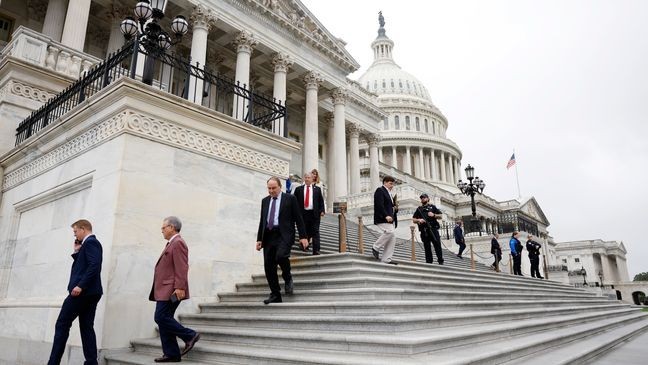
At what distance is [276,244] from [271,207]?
0.59m

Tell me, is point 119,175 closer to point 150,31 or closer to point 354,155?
point 150,31

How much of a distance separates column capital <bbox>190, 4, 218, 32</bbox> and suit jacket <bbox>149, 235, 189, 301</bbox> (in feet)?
64.8

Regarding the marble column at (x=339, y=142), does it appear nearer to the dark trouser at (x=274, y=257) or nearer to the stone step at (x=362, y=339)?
the dark trouser at (x=274, y=257)

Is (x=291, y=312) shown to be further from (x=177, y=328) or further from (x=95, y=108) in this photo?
(x=95, y=108)

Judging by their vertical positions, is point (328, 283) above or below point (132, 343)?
above

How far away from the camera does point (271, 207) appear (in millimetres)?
6383

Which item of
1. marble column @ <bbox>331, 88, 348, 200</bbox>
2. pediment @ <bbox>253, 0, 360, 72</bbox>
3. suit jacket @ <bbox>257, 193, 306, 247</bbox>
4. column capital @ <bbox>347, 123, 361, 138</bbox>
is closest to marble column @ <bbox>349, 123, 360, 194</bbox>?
column capital @ <bbox>347, 123, 361, 138</bbox>

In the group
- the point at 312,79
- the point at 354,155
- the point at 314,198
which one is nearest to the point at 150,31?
the point at 314,198

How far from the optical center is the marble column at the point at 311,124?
26.9m

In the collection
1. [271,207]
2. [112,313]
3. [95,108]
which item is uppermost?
[95,108]

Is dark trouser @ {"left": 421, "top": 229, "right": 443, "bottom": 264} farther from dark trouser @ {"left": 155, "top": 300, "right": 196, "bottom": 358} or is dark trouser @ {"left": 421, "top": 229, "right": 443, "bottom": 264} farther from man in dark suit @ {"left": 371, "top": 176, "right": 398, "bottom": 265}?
dark trouser @ {"left": 155, "top": 300, "right": 196, "bottom": 358}

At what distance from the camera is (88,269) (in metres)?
5.12

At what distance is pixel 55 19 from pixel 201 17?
669 centimetres

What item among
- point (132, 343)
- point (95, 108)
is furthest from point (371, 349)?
point (95, 108)
